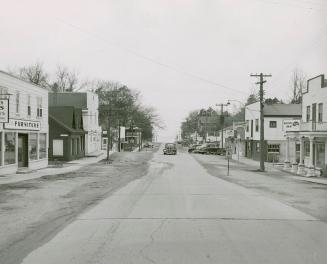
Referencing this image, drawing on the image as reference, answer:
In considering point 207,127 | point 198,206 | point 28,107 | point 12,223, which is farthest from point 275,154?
point 207,127

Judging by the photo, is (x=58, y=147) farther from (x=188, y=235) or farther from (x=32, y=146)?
(x=188, y=235)

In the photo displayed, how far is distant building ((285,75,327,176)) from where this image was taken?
35.7m

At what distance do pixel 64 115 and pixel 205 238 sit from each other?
42.0 m

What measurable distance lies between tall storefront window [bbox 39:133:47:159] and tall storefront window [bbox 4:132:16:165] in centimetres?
618

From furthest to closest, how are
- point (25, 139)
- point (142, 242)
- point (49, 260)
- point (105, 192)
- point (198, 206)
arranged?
point (25, 139) < point (105, 192) < point (198, 206) < point (142, 242) < point (49, 260)

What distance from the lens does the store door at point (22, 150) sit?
110 feet

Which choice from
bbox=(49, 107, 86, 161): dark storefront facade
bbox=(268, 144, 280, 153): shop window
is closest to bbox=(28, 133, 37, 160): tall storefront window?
bbox=(49, 107, 86, 161): dark storefront facade

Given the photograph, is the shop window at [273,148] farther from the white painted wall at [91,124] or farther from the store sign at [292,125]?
the white painted wall at [91,124]

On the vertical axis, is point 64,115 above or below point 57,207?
above

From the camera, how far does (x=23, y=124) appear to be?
104 feet

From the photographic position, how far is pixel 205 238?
10164mm

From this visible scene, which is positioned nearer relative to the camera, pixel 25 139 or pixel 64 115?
pixel 25 139

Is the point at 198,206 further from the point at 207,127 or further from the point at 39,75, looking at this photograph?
the point at 207,127

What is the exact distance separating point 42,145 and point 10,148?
755 centimetres
